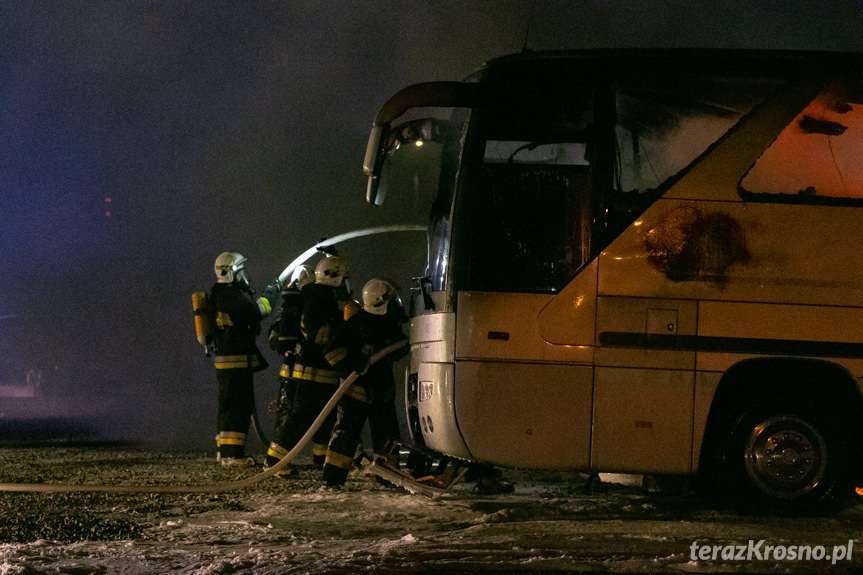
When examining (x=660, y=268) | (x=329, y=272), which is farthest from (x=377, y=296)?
(x=660, y=268)

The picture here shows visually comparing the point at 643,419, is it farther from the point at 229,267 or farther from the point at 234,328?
the point at 229,267

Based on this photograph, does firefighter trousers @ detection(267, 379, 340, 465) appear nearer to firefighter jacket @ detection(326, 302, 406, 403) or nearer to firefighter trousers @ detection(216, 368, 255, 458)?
firefighter jacket @ detection(326, 302, 406, 403)

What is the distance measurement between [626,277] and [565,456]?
50.3 inches

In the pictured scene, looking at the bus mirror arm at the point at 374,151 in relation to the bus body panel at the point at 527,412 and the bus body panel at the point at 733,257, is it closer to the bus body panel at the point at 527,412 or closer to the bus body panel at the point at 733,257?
the bus body panel at the point at 527,412

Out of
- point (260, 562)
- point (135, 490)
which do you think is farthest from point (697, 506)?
point (135, 490)

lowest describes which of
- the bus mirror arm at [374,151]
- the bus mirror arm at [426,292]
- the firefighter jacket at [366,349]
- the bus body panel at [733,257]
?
the firefighter jacket at [366,349]

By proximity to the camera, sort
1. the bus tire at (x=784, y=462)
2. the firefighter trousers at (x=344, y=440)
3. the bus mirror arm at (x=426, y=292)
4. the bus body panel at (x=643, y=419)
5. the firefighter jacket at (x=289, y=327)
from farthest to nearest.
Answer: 1. the firefighter jacket at (x=289, y=327)
2. the firefighter trousers at (x=344, y=440)
3. the bus mirror arm at (x=426, y=292)
4. the bus tire at (x=784, y=462)
5. the bus body panel at (x=643, y=419)

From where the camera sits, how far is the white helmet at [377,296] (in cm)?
762

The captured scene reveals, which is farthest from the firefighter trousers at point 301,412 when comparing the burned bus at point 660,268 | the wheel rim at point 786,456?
the wheel rim at point 786,456

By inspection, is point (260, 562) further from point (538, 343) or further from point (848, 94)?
point (848, 94)

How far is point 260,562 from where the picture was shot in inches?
189

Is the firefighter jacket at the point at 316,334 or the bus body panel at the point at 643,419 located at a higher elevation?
the firefighter jacket at the point at 316,334

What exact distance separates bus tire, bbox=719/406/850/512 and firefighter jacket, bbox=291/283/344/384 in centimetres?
360

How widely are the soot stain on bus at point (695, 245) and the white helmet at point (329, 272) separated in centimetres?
334
